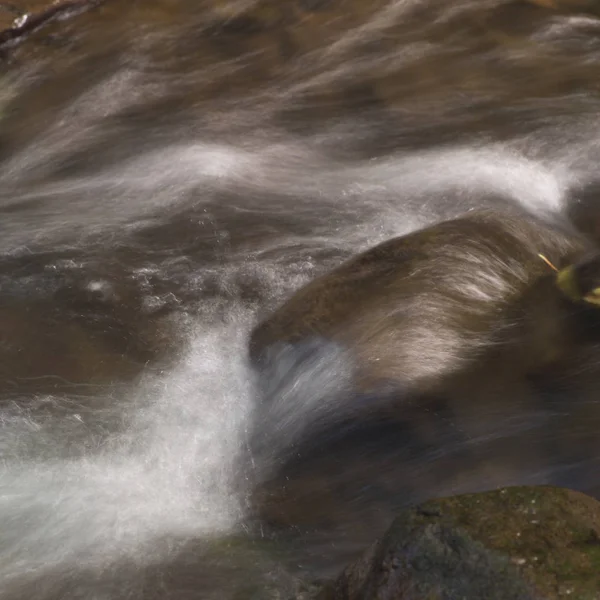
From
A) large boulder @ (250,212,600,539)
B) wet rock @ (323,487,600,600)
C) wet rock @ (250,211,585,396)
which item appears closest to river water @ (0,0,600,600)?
large boulder @ (250,212,600,539)

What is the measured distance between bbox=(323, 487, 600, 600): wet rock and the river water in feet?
3.04

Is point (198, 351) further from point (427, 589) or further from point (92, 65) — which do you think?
point (92, 65)

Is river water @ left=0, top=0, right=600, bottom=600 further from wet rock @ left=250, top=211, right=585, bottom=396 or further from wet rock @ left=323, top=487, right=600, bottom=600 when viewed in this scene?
wet rock @ left=323, top=487, right=600, bottom=600

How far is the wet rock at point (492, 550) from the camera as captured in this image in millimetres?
2703

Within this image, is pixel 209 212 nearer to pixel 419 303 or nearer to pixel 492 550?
pixel 419 303

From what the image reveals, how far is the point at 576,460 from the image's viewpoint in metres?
4.00

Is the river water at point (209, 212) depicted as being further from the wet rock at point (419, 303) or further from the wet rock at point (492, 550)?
the wet rock at point (492, 550)

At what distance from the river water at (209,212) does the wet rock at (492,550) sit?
3.04 ft

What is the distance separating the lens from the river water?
13.6ft

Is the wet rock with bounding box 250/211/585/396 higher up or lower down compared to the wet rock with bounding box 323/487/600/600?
lower down

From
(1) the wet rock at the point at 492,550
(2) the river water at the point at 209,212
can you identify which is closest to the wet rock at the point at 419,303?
(2) the river water at the point at 209,212

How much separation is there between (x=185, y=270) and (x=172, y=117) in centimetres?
260

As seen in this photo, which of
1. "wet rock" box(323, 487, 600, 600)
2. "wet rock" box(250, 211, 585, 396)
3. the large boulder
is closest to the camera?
"wet rock" box(323, 487, 600, 600)

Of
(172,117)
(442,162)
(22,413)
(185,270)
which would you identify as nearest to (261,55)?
(172,117)
